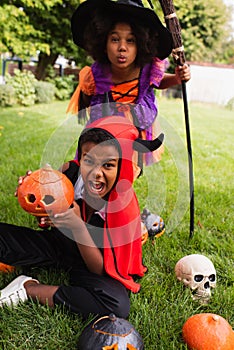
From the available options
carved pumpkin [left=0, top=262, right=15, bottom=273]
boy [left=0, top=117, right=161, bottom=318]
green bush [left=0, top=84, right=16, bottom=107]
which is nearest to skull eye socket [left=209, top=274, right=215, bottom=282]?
boy [left=0, top=117, right=161, bottom=318]

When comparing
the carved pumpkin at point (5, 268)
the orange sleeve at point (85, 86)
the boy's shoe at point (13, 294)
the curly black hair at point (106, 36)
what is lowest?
the carved pumpkin at point (5, 268)

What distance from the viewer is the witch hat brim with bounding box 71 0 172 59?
8.20 ft

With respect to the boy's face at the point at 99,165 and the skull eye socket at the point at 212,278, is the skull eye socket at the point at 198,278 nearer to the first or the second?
the skull eye socket at the point at 212,278

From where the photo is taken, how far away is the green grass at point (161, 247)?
6.43 ft

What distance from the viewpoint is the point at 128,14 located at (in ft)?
8.46

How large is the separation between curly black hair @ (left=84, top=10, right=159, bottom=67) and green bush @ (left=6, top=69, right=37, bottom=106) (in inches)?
317

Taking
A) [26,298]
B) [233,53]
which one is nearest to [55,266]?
[26,298]

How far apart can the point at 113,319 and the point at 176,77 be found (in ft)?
5.53

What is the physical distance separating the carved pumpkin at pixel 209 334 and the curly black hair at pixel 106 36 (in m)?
1.63

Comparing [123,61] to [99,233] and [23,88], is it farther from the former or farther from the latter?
[23,88]

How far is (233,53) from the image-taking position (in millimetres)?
31297

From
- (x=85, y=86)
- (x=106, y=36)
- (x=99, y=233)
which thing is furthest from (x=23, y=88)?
(x=99, y=233)

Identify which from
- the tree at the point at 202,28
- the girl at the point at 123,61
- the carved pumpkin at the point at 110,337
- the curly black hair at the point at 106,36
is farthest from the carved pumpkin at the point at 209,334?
the tree at the point at 202,28

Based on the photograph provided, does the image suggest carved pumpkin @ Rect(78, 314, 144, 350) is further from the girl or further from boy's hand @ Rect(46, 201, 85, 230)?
the girl
